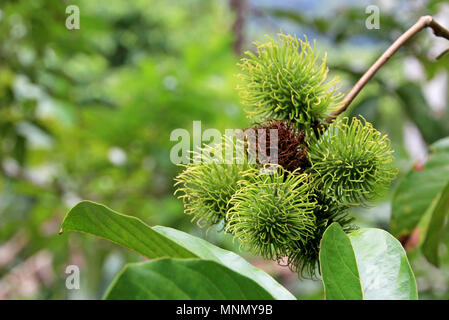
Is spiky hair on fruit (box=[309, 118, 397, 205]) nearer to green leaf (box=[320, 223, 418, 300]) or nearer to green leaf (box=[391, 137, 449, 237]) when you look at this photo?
green leaf (box=[320, 223, 418, 300])

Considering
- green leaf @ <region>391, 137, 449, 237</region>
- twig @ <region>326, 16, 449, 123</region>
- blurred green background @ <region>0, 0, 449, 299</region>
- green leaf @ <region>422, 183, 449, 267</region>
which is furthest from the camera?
blurred green background @ <region>0, 0, 449, 299</region>

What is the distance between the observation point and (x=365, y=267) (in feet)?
2.13

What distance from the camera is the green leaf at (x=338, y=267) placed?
2.02 ft

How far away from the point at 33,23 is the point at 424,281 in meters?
2.36

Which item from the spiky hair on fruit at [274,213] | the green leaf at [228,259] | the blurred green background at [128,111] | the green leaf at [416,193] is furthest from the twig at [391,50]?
the blurred green background at [128,111]

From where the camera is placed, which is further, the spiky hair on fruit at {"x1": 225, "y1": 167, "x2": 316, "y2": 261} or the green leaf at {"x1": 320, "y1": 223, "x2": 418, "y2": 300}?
the spiky hair on fruit at {"x1": 225, "y1": 167, "x2": 316, "y2": 261}

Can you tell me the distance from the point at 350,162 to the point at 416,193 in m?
0.44

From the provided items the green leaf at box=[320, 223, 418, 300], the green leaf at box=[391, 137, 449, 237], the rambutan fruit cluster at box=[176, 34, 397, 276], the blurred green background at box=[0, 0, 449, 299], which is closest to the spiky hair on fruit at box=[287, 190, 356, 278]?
the rambutan fruit cluster at box=[176, 34, 397, 276]

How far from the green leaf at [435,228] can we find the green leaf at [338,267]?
0.49 metres

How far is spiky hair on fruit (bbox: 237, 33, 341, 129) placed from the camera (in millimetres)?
870

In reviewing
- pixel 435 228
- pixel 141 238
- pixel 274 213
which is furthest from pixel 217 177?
pixel 435 228

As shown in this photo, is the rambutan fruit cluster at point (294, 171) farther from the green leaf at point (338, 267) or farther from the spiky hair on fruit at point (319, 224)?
Result: the green leaf at point (338, 267)

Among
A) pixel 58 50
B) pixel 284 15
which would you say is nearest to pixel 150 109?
pixel 58 50

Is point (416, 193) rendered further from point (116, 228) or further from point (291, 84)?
point (116, 228)
